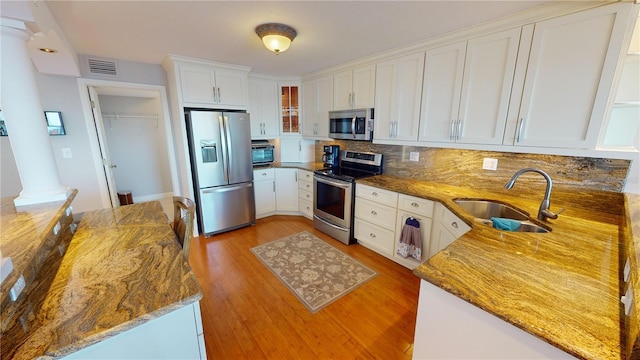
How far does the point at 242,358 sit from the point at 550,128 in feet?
8.90

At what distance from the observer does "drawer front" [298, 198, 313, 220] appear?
384cm

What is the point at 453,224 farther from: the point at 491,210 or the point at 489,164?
the point at 489,164

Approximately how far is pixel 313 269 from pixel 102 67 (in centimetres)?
341

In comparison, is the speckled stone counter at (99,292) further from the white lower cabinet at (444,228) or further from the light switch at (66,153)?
the light switch at (66,153)

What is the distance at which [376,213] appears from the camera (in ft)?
9.05

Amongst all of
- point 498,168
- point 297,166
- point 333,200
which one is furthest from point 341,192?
point 498,168

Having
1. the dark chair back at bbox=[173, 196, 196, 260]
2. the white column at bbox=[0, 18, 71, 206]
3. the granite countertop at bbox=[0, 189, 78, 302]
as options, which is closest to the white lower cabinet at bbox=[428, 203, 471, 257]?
the dark chair back at bbox=[173, 196, 196, 260]

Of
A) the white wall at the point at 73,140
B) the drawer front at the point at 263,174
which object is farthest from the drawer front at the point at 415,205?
the white wall at the point at 73,140

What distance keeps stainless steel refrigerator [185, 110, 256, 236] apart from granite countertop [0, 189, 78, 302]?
1.54m

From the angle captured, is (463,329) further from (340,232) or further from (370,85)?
(370,85)

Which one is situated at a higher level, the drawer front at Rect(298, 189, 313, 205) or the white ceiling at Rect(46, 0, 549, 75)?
the white ceiling at Rect(46, 0, 549, 75)

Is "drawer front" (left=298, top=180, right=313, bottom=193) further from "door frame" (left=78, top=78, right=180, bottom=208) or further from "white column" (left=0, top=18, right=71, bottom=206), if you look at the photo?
"white column" (left=0, top=18, right=71, bottom=206)

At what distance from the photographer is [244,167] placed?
348 centimetres

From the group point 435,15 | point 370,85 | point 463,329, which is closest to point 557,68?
point 435,15
